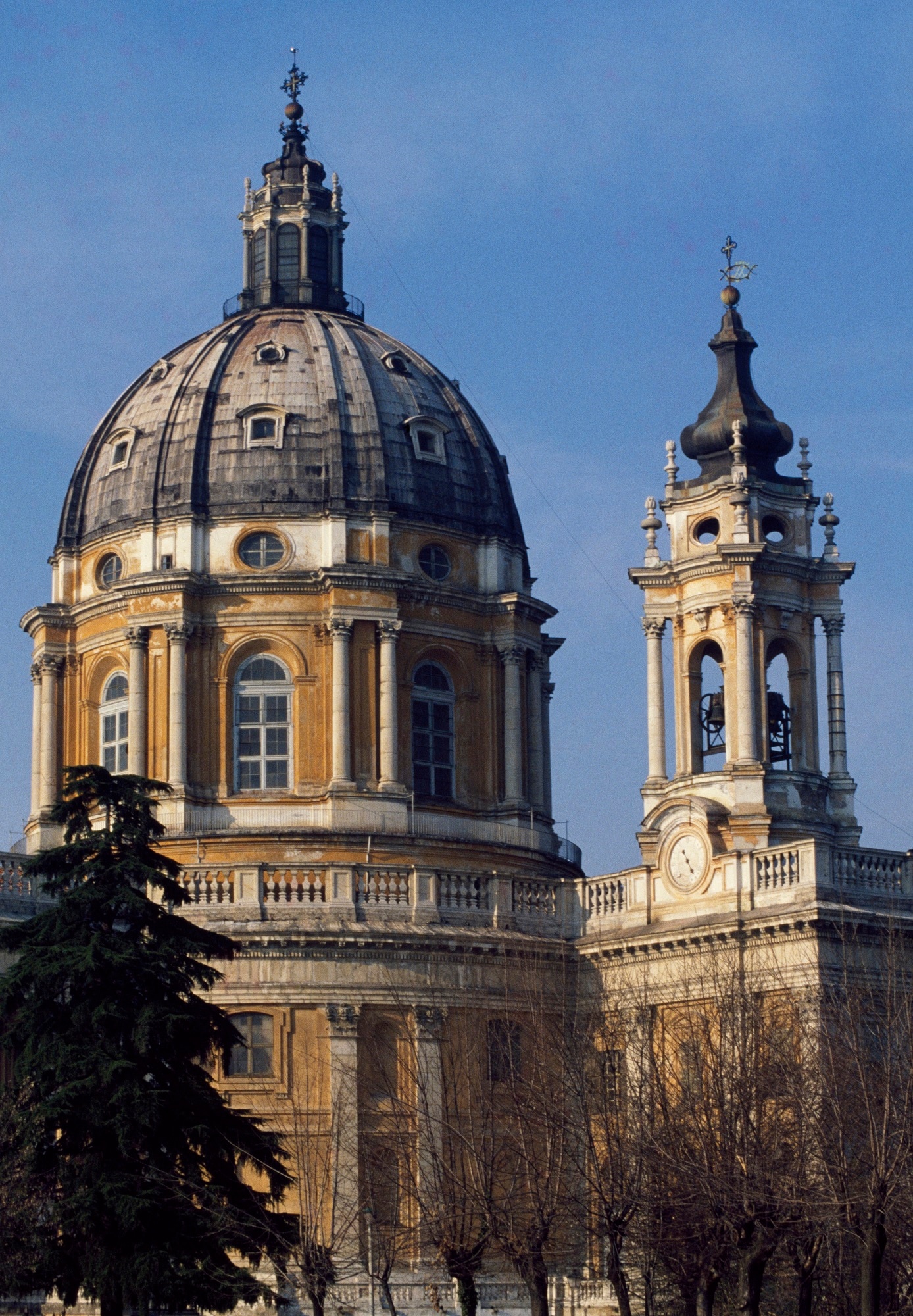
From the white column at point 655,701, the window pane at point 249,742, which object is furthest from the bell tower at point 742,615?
the window pane at point 249,742

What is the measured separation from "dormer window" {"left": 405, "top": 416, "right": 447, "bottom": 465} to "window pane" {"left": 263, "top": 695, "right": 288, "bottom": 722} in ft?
23.7

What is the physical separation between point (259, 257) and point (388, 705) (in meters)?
15.2

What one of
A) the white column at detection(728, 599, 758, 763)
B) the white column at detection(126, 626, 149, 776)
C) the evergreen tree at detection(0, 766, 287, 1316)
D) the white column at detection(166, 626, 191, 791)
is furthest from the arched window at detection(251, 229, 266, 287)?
the evergreen tree at detection(0, 766, 287, 1316)

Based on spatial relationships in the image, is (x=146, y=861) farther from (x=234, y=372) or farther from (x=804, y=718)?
(x=234, y=372)

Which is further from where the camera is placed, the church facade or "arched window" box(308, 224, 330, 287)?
"arched window" box(308, 224, 330, 287)

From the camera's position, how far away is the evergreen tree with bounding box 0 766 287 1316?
44219mm

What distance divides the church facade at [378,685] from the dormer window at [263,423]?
0.23 ft

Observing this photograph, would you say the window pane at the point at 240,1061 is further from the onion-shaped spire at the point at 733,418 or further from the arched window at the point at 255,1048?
the onion-shaped spire at the point at 733,418

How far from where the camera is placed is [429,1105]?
53688 mm

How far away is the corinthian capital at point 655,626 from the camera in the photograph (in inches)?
2425

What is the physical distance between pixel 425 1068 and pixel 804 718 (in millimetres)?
11240

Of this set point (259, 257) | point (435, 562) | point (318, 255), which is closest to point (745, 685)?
point (435, 562)

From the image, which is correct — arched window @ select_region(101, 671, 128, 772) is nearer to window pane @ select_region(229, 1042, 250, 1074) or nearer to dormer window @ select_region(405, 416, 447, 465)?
dormer window @ select_region(405, 416, 447, 465)

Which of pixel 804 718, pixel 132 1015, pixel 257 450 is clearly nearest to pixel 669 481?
pixel 804 718
